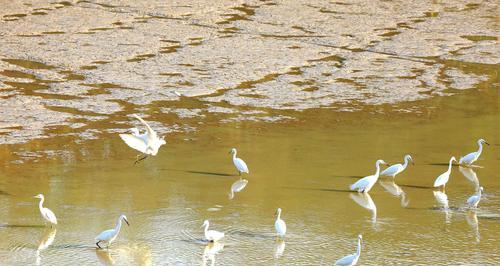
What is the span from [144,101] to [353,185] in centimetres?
568

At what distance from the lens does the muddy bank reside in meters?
17.4

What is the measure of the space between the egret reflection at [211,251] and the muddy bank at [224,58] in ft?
16.6

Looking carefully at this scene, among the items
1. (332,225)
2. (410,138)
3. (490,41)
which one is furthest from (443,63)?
(332,225)

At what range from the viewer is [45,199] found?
12.4m

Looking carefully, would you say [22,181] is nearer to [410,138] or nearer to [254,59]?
[410,138]

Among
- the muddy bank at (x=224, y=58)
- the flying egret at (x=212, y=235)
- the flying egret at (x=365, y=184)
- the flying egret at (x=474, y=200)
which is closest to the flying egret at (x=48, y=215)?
the flying egret at (x=212, y=235)

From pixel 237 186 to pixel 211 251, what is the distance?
8.76ft

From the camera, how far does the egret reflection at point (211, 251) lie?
1041 cm

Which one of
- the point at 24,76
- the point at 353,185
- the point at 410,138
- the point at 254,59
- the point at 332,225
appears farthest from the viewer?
the point at 254,59

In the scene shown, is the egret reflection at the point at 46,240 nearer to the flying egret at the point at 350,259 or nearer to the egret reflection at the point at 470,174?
the flying egret at the point at 350,259

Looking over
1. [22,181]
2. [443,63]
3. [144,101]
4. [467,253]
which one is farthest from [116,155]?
[443,63]

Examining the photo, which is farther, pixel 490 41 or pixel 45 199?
pixel 490 41

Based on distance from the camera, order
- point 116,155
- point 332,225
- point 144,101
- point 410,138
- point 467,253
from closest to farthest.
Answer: point 467,253 → point 332,225 → point 116,155 → point 410,138 → point 144,101

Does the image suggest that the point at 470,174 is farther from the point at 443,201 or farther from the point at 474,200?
the point at 474,200
